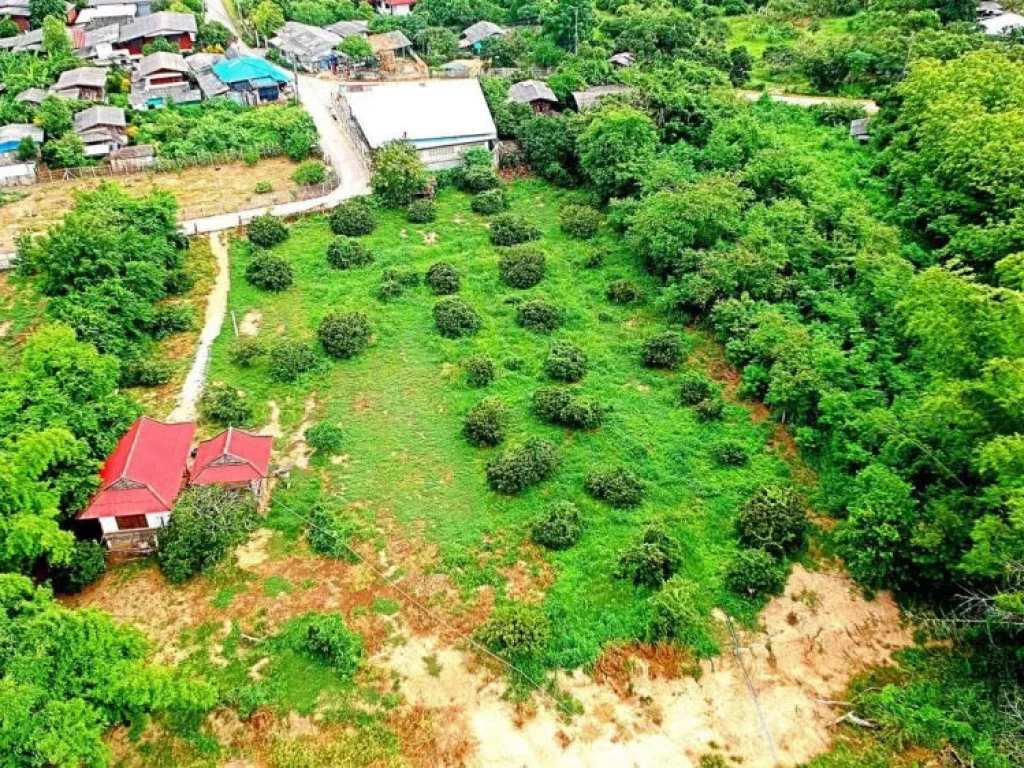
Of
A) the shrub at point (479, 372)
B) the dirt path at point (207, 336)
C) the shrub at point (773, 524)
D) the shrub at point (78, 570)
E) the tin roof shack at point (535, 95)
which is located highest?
the tin roof shack at point (535, 95)

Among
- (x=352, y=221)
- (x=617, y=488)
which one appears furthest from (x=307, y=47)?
(x=617, y=488)

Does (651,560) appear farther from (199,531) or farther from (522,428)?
(199,531)

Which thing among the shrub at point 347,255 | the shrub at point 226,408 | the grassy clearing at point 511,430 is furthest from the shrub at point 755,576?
the shrub at point 347,255

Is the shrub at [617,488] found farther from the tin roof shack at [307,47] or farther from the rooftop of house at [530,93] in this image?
the tin roof shack at [307,47]

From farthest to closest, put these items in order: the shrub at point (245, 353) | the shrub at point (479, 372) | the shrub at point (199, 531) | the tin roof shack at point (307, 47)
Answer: the tin roof shack at point (307, 47) → the shrub at point (245, 353) → the shrub at point (479, 372) → the shrub at point (199, 531)

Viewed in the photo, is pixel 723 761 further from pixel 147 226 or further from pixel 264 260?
pixel 147 226

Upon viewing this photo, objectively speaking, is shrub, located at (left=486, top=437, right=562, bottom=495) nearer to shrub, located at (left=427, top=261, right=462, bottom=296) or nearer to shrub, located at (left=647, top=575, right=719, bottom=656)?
shrub, located at (left=647, top=575, right=719, bottom=656)

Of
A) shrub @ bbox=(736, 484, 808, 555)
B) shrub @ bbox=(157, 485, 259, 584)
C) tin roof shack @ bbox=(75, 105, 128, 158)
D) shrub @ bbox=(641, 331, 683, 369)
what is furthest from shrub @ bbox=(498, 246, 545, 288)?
tin roof shack @ bbox=(75, 105, 128, 158)
